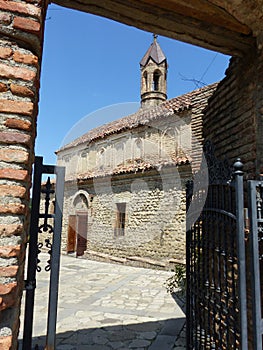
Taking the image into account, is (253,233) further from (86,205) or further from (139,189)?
(86,205)

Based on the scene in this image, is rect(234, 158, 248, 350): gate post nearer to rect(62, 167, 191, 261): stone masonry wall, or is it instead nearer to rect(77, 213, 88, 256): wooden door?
rect(62, 167, 191, 261): stone masonry wall

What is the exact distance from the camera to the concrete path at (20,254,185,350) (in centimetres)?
375

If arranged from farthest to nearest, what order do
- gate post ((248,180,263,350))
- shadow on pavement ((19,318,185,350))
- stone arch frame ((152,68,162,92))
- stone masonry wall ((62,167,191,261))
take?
stone arch frame ((152,68,162,92)) → stone masonry wall ((62,167,191,261)) → shadow on pavement ((19,318,185,350)) → gate post ((248,180,263,350))

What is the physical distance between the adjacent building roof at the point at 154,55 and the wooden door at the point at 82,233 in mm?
11606

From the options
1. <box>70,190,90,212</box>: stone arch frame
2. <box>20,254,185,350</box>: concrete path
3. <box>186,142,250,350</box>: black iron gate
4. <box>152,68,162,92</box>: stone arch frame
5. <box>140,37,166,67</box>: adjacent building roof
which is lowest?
<box>20,254,185,350</box>: concrete path

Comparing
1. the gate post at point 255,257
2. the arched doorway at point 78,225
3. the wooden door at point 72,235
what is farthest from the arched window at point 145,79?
the gate post at point 255,257

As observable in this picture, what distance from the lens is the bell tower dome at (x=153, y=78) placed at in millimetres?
18156

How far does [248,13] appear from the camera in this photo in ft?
7.61

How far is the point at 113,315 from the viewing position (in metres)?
4.87

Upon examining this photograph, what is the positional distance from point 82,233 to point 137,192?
490 cm

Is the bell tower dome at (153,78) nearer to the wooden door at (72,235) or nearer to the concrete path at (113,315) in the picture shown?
the wooden door at (72,235)

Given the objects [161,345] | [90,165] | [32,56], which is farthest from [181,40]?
[90,165]

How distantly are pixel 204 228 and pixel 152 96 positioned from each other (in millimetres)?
16470

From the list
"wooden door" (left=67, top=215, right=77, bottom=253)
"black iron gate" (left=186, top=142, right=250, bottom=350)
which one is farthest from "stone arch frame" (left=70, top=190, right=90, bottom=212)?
"black iron gate" (left=186, top=142, right=250, bottom=350)
